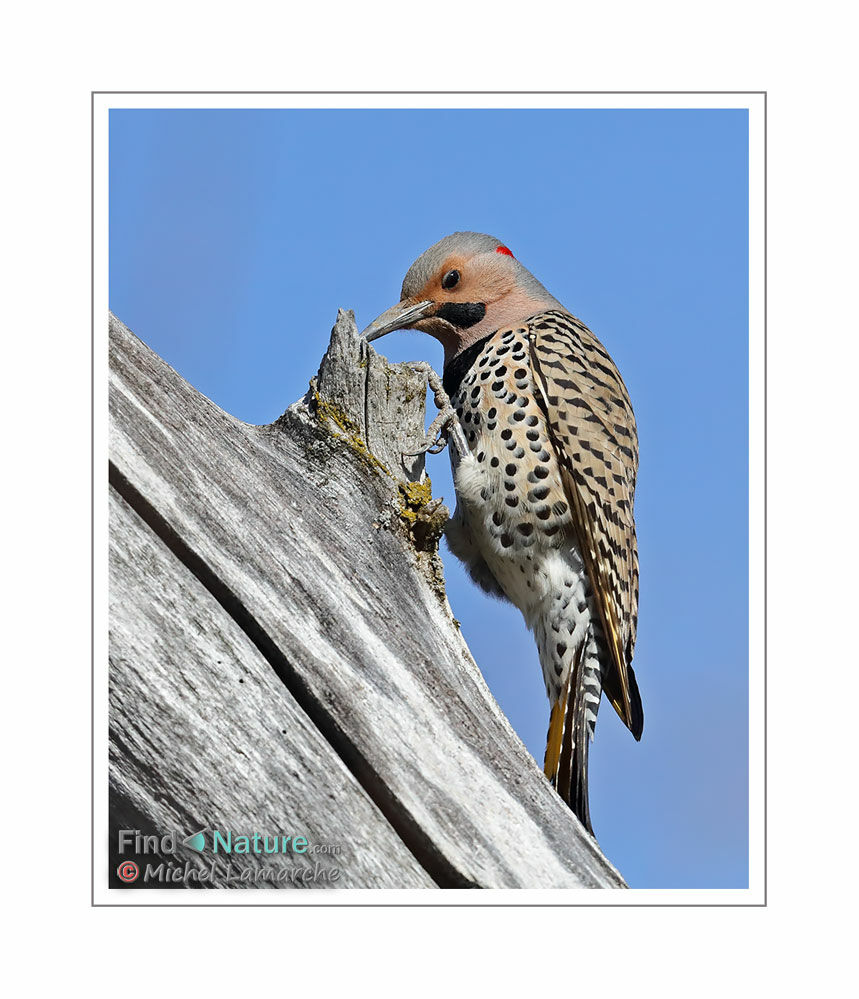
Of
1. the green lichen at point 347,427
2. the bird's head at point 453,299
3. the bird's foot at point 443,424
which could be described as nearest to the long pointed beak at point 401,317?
the bird's head at point 453,299

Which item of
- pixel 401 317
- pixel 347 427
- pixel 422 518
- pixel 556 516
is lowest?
pixel 422 518

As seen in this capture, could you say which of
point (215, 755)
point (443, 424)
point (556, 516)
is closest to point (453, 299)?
point (443, 424)

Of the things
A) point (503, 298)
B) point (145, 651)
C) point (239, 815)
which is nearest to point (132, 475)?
point (145, 651)

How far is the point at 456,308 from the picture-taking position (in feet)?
14.9

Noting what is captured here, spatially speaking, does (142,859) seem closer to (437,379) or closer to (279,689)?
(279,689)

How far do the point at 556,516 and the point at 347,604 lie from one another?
117 cm

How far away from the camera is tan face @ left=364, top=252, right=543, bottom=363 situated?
4.52 metres

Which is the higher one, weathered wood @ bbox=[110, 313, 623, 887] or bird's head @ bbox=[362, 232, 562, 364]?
bird's head @ bbox=[362, 232, 562, 364]

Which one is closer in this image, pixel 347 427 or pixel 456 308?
pixel 347 427

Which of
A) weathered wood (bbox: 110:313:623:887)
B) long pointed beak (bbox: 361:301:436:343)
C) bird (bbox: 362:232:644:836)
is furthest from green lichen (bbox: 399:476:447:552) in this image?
long pointed beak (bbox: 361:301:436:343)

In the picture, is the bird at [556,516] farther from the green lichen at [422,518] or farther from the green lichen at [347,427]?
the green lichen at [347,427]

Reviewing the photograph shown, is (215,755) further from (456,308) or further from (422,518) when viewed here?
(456,308)

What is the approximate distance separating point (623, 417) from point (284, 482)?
5.88ft

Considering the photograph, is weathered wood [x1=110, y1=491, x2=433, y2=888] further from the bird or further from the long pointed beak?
the long pointed beak
